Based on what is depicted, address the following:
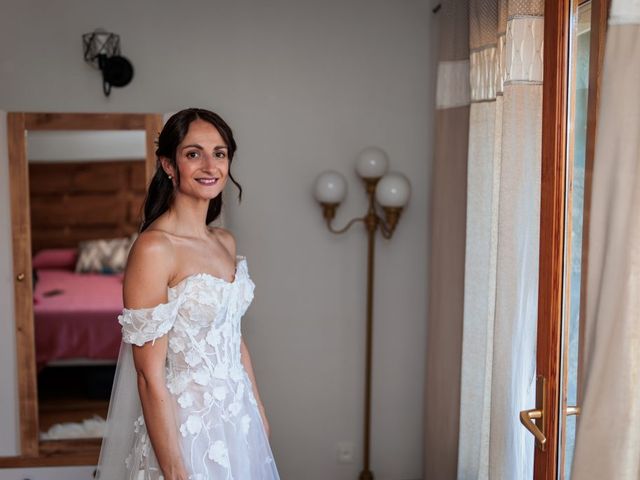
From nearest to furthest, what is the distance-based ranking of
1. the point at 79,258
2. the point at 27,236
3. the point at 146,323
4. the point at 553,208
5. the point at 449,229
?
the point at 553,208 < the point at 146,323 < the point at 449,229 < the point at 27,236 < the point at 79,258

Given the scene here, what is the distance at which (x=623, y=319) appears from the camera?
143 centimetres

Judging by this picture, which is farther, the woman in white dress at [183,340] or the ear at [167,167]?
the ear at [167,167]

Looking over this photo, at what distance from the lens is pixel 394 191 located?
10.5 ft

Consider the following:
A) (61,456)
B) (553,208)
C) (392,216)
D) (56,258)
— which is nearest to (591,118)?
(553,208)

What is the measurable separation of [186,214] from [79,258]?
9.95ft

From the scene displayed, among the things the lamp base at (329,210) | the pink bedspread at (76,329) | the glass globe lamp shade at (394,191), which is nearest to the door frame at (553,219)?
the glass globe lamp shade at (394,191)

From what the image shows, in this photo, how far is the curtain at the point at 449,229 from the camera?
2.81 meters

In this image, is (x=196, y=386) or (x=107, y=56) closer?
(x=196, y=386)

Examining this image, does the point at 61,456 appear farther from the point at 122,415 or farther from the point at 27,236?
the point at 122,415

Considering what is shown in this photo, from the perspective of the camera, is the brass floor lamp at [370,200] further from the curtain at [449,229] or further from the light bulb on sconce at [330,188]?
the curtain at [449,229]

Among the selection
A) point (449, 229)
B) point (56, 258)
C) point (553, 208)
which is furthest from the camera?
point (56, 258)

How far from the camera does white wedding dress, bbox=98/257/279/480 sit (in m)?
1.89

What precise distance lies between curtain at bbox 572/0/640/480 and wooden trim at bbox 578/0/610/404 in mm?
20

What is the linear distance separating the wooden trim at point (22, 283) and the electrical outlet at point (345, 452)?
4.93ft
